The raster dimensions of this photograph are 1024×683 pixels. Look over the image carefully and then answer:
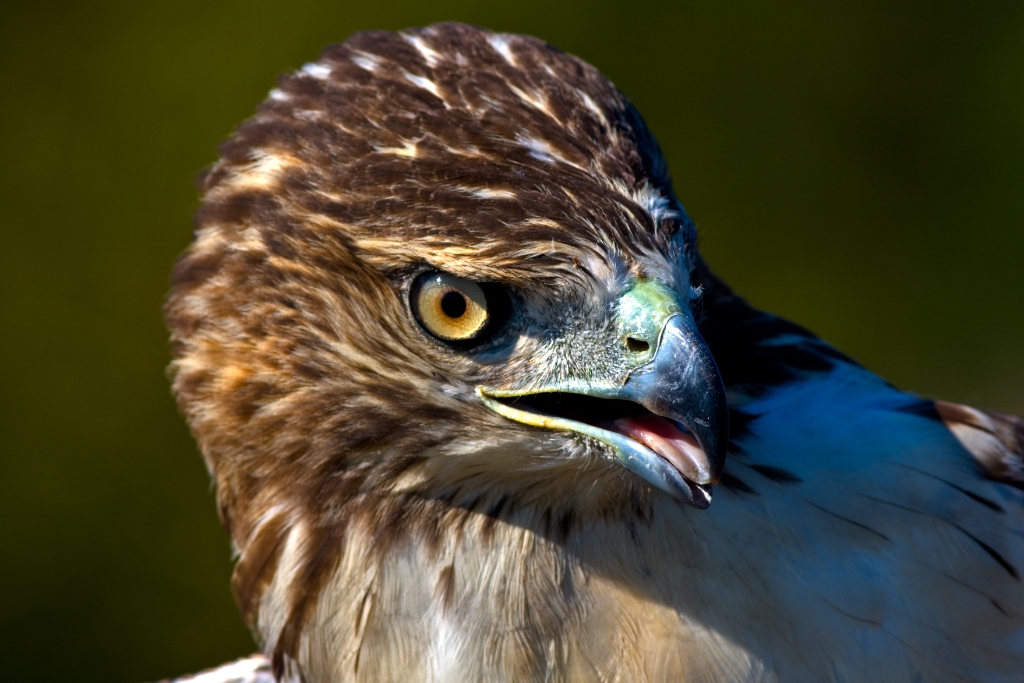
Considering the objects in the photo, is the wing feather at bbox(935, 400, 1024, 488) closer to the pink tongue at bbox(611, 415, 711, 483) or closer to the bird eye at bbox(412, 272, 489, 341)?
the pink tongue at bbox(611, 415, 711, 483)

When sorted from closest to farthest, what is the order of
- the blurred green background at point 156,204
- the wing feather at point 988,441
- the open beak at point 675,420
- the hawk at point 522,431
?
the open beak at point 675,420
the hawk at point 522,431
the wing feather at point 988,441
the blurred green background at point 156,204

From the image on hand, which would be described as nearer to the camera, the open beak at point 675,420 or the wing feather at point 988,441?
the open beak at point 675,420

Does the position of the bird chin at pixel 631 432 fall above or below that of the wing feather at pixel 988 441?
below

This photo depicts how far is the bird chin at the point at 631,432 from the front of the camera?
5.21 feet

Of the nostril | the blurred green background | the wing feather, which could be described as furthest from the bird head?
the blurred green background

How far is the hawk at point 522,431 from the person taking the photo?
1.67 metres

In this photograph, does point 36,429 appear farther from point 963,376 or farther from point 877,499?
point 963,376

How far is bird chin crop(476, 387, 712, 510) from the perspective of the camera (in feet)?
5.21

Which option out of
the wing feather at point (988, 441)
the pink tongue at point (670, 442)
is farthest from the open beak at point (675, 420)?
the wing feather at point (988, 441)

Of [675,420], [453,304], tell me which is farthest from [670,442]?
[453,304]

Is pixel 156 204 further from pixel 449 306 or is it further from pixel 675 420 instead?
pixel 675 420

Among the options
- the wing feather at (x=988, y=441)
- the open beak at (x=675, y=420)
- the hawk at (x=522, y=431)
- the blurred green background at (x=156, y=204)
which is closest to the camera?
the open beak at (x=675, y=420)

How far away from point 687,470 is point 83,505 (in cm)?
402

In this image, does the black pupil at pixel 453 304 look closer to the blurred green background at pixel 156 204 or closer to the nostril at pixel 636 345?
the nostril at pixel 636 345
